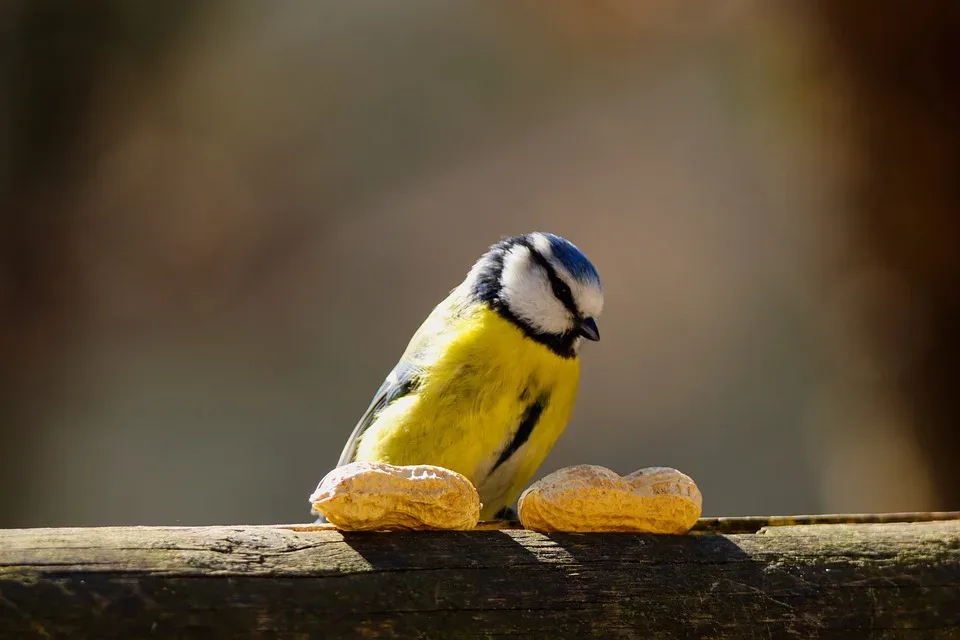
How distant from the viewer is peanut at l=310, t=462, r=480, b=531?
0.76 meters

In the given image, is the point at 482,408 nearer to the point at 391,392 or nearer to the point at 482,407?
the point at 482,407

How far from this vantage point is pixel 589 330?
1253 millimetres

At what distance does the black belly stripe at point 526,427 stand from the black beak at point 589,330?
10 centimetres

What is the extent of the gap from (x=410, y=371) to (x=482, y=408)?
0.12 metres

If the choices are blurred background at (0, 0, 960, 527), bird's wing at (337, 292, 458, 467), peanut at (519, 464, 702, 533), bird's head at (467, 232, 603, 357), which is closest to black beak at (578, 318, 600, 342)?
bird's head at (467, 232, 603, 357)

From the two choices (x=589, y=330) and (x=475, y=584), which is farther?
(x=589, y=330)

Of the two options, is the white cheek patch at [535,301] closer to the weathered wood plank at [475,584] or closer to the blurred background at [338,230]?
the weathered wood plank at [475,584]

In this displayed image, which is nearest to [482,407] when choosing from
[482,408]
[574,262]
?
[482,408]

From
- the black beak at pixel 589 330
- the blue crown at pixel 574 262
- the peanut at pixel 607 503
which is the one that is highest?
the blue crown at pixel 574 262

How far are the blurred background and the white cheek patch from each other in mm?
1166

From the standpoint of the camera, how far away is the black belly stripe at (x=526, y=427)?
1.21 metres

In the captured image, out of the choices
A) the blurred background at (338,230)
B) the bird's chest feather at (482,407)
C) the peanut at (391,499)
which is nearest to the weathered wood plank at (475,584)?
the peanut at (391,499)

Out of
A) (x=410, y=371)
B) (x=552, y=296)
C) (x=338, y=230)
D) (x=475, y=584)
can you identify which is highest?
(x=338, y=230)

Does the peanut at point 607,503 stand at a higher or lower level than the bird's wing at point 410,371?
lower
